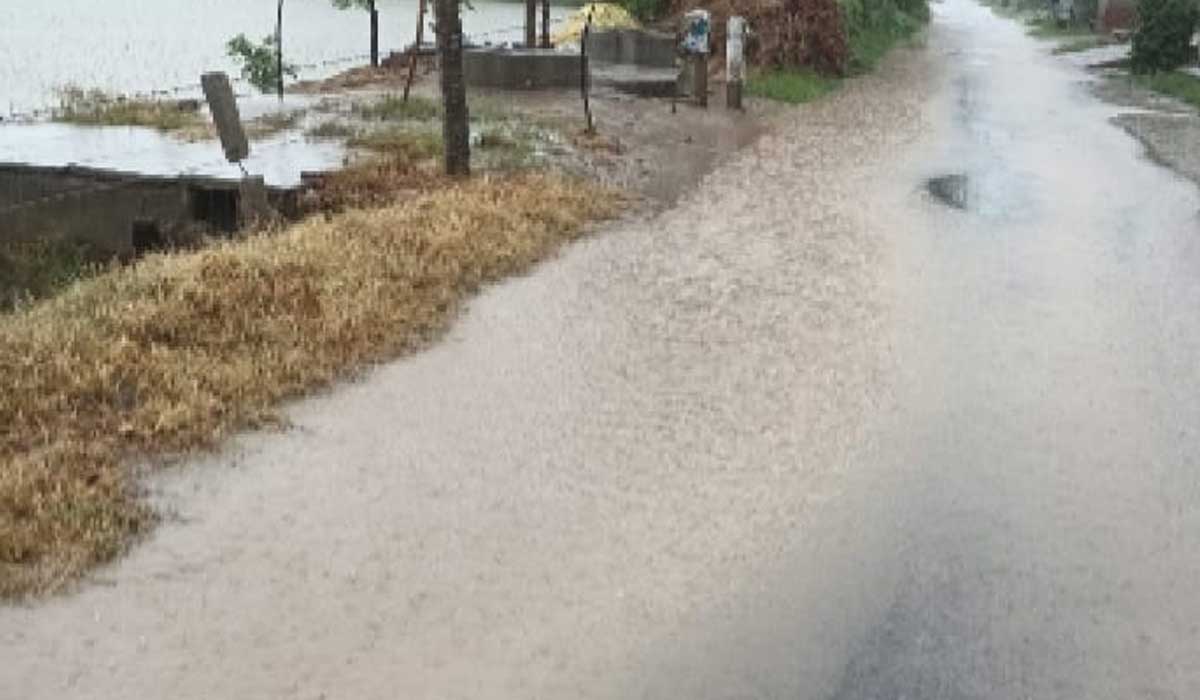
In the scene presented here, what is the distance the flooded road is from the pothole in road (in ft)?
10.9

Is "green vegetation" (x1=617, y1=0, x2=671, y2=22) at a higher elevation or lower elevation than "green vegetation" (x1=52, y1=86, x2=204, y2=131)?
higher

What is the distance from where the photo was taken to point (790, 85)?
26.6 m

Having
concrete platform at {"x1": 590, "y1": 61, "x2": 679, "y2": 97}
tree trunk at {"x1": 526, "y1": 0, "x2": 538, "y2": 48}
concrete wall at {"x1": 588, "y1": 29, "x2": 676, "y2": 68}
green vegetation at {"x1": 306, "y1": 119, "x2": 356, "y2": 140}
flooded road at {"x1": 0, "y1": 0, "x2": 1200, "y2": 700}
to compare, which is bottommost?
flooded road at {"x1": 0, "y1": 0, "x2": 1200, "y2": 700}

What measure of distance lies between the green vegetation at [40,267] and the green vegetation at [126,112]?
3.50 m

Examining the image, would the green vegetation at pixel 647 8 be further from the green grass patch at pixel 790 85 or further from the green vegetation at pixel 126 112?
the green vegetation at pixel 126 112

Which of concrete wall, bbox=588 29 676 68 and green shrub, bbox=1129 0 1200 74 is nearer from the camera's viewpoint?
concrete wall, bbox=588 29 676 68

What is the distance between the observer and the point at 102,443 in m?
6.96

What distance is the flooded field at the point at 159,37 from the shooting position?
30078 millimetres

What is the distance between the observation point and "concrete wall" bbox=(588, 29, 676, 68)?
88.7ft

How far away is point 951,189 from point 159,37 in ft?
102

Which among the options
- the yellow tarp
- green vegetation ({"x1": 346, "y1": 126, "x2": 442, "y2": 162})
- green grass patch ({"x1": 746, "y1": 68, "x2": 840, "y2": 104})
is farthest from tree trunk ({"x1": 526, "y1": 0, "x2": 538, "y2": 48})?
green vegetation ({"x1": 346, "y1": 126, "x2": 442, "y2": 162})

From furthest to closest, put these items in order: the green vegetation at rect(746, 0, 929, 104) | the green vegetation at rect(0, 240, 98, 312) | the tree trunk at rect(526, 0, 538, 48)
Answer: the tree trunk at rect(526, 0, 538, 48), the green vegetation at rect(746, 0, 929, 104), the green vegetation at rect(0, 240, 98, 312)

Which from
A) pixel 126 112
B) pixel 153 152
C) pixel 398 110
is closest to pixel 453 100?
pixel 153 152

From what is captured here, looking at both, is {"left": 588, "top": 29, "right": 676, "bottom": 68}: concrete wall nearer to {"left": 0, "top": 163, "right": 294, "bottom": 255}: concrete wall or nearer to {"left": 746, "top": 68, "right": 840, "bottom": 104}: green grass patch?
{"left": 746, "top": 68, "right": 840, "bottom": 104}: green grass patch
